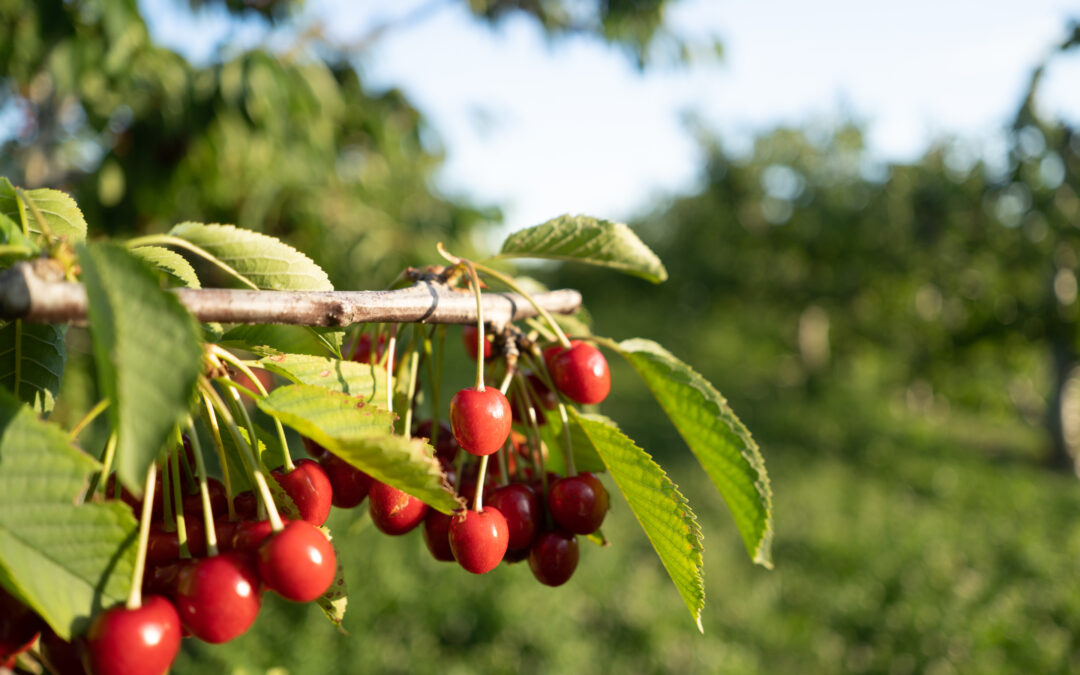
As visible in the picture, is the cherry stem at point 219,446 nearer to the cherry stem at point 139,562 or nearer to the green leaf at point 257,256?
the cherry stem at point 139,562

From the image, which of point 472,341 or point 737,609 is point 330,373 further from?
point 737,609

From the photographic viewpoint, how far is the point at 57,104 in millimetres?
3381

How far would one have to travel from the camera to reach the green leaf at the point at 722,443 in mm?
955

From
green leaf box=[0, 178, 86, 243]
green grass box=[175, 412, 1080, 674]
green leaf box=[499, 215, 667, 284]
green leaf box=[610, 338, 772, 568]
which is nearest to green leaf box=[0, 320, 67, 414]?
green leaf box=[0, 178, 86, 243]

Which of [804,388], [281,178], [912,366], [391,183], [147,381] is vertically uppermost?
[147,381]

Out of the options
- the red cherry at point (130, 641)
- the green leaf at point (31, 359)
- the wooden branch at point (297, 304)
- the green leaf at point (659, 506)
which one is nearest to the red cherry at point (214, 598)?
the red cherry at point (130, 641)

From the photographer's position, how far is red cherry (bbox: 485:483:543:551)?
3.26 ft

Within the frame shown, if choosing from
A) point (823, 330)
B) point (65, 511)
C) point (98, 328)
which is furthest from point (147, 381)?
point (823, 330)

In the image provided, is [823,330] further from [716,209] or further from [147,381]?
[147,381]

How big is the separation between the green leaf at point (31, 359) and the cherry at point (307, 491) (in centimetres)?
33

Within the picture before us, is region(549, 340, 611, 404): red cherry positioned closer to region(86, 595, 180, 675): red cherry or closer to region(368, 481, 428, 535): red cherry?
region(368, 481, 428, 535): red cherry

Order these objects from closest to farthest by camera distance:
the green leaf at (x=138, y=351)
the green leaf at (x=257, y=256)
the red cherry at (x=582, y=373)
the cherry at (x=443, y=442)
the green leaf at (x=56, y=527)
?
the green leaf at (x=138, y=351), the green leaf at (x=56, y=527), the green leaf at (x=257, y=256), the red cherry at (x=582, y=373), the cherry at (x=443, y=442)

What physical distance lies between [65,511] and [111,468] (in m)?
0.12

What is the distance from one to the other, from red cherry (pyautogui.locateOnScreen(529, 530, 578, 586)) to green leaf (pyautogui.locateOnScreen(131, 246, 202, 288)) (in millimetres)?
610
